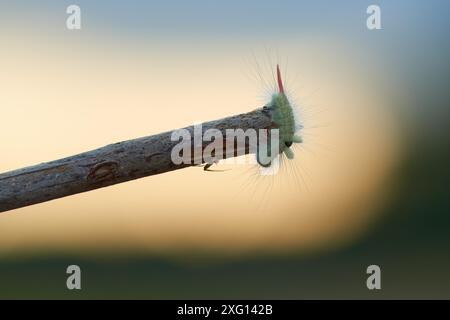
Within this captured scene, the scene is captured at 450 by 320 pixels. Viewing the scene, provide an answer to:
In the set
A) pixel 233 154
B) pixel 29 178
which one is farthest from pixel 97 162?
pixel 233 154

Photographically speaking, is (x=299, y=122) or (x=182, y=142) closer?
(x=182, y=142)

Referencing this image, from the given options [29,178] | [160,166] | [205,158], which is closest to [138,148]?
[160,166]

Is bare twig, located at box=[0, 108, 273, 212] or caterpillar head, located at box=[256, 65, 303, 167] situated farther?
caterpillar head, located at box=[256, 65, 303, 167]

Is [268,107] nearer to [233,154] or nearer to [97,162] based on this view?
[233,154]

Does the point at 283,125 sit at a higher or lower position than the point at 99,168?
higher

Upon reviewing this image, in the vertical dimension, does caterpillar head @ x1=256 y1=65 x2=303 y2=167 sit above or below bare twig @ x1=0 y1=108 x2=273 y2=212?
above

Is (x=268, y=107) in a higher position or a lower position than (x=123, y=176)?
higher

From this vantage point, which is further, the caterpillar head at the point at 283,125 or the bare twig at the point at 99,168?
the caterpillar head at the point at 283,125

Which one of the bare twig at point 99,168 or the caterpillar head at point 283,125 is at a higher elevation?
the caterpillar head at point 283,125
